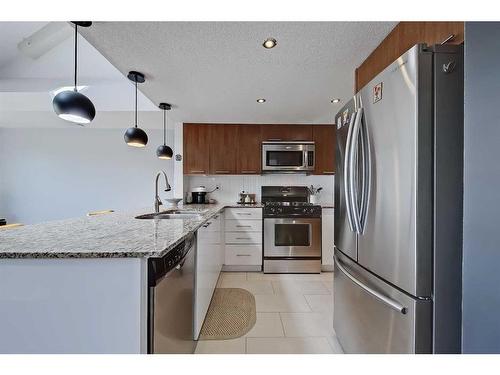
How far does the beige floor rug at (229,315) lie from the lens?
186 cm

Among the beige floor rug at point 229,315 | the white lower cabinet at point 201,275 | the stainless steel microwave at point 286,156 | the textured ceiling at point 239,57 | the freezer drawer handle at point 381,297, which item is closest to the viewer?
the freezer drawer handle at point 381,297

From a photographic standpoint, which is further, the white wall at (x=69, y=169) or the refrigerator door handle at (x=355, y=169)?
the white wall at (x=69, y=169)

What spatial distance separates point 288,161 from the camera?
11.6 feet

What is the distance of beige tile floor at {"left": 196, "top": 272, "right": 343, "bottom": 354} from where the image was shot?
1684 millimetres

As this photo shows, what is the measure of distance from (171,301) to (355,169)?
3.73 ft

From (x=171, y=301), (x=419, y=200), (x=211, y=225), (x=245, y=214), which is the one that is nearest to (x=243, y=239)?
(x=245, y=214)

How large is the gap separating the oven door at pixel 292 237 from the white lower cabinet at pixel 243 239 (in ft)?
0.43

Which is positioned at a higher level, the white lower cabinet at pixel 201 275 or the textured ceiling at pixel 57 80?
the textured ceiling at pixel 57 80

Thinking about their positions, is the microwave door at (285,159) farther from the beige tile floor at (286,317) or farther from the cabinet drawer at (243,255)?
the beige tile floor at (286,317)

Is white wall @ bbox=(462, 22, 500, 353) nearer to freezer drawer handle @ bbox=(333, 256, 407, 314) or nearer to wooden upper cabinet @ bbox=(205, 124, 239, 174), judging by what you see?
freezer drawer handle @ bbox=(333, 256, 407, 314)

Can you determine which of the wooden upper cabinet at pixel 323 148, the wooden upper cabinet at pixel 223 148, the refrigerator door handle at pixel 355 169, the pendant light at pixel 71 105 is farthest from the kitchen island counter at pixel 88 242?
the wooden upper cabinet at pixel 323 148
